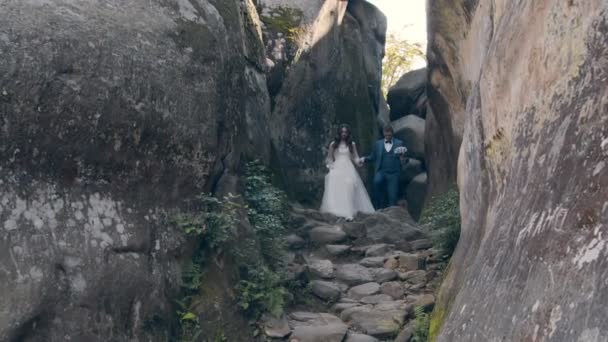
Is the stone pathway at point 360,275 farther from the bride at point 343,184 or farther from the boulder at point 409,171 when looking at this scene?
the boulder at point 409,171

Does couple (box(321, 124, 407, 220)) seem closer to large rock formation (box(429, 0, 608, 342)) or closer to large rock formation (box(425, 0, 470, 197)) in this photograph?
large rock formation (box(425, 0, 470, 197))

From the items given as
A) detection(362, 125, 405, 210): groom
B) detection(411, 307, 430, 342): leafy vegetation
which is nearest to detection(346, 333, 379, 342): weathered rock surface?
detection(411, 307, 430, 342): leafy vegetation

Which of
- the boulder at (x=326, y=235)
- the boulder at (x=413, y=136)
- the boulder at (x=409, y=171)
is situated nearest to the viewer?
the boulder at (x=326, y=235)

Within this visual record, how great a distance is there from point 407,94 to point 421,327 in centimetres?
1230

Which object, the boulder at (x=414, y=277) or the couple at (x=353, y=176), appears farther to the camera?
the couple at (x=353, y=176)

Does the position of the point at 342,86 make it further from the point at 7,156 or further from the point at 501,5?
the point at 7,156

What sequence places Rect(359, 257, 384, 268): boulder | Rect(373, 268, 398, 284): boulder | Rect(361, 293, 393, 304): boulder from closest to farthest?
Rect(361, 293, 393, 304): boulder, Rect(373, 268, 398, 284): boulder, Rect(359, 257, 384, 268): boulder

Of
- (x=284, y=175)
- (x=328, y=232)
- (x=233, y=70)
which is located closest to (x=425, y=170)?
(x=284, y=175)

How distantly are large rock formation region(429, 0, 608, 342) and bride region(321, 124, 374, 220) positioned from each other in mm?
6396

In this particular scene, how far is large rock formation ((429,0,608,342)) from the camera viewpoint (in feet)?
12.9

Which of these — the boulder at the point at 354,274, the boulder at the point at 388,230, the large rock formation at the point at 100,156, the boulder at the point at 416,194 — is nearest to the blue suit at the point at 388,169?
the boulder at the point at 416,194

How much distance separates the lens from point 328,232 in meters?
11.4

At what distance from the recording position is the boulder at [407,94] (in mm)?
19578

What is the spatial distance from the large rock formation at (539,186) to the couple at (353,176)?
6.44m
